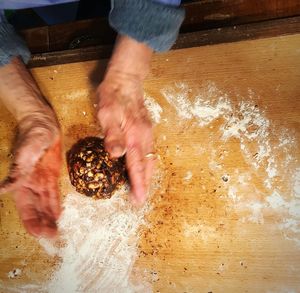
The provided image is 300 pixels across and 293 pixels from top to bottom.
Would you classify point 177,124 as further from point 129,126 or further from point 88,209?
point 88,209

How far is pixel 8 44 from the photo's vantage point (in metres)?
1.16

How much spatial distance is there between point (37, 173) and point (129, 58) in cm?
59

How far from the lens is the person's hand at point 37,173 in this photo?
128cm

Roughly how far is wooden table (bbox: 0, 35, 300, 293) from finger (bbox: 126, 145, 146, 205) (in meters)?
0.19

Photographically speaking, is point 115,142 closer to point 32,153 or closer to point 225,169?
point 32,153

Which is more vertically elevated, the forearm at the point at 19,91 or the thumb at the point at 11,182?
the forearm at the point at 19,91

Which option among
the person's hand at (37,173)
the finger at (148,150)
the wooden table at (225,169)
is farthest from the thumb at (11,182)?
the finger at (148,150)

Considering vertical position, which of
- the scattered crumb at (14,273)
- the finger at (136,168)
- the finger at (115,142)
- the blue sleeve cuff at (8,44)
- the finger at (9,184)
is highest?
the blue sleeve cuff at (8,44)

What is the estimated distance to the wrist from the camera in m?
1.08

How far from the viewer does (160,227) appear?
1.41m

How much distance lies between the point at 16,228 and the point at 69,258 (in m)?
0.27

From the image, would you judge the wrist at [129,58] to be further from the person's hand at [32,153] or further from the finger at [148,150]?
the person's hand at [32,153]

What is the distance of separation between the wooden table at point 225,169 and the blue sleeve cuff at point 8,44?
1.03 ft

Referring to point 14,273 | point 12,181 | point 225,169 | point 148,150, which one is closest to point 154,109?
point 148,150
